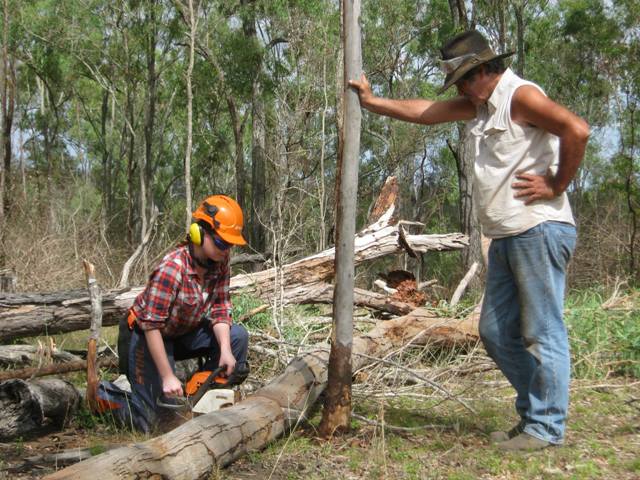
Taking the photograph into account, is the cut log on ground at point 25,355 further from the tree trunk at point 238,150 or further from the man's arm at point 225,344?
the tree trunk at point 238,150

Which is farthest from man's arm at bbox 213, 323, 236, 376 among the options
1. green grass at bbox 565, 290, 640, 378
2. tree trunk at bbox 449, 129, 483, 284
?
tree trunk at bbox 449, 129, 483, 284

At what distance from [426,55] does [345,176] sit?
24.1m

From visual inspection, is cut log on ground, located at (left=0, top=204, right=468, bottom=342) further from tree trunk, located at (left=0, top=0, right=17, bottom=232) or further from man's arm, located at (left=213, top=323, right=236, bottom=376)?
tree trunk, located at (left=0, top=0, right=17, bottom=232)

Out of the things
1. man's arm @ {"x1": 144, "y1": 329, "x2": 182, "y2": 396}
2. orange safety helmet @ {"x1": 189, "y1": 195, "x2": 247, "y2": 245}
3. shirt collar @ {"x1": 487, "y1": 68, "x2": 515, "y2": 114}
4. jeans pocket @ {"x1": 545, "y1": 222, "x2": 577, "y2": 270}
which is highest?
shirt collar @ {"x1": 487, "y1": 68, "x2": 515, "y2": 114}

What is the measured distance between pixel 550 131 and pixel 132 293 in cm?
510

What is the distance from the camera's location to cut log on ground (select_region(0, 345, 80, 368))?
6320 millimetres

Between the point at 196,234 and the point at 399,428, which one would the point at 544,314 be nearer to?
the point at 399,428

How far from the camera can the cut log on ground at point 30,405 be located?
4.57m

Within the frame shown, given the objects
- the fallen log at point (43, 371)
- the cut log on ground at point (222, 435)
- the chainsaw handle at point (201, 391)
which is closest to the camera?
the cut log on ground at point (222, 435)

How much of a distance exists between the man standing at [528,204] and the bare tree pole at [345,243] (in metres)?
0.55

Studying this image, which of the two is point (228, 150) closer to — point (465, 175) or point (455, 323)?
point (465, 175)

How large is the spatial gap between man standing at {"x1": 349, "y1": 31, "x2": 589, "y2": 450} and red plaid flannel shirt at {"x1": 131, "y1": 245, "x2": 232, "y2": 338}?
1.90 meters

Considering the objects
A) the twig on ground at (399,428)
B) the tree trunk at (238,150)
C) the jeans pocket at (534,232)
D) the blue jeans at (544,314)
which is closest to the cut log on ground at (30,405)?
the twig on ground at (399,428)

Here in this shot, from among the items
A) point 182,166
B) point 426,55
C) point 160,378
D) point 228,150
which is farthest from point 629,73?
point 182,166
